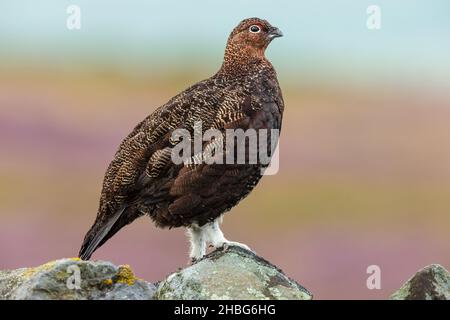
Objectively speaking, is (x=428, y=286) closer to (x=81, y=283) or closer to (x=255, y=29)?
(x=81, y=283)

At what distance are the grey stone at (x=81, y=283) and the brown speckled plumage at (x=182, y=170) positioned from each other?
1.30 meters

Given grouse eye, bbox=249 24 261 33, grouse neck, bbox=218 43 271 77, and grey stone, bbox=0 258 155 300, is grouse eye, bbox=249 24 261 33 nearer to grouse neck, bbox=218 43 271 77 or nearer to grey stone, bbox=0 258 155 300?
grouse neck, bbox=218 43 271 77

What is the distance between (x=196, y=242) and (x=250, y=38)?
201 cm

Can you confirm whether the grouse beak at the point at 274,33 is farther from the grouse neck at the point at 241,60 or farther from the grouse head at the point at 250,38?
the grouse neck at the point at 241,60

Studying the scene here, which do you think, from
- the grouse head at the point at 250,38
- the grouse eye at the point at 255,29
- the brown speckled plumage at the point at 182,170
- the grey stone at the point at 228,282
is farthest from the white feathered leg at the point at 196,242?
the grouse eye at the point at 255,29

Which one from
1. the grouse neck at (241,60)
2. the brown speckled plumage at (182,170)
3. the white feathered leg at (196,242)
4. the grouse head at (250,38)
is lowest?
the white feathered leg at (196,242)

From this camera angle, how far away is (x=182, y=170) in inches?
276

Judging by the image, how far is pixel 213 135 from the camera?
702 cm

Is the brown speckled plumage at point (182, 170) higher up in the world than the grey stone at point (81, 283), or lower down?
higher up

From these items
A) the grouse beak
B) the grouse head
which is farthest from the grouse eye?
the grouse beak

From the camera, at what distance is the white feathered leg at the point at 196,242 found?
726 cm

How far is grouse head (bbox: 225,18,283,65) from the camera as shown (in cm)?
776
